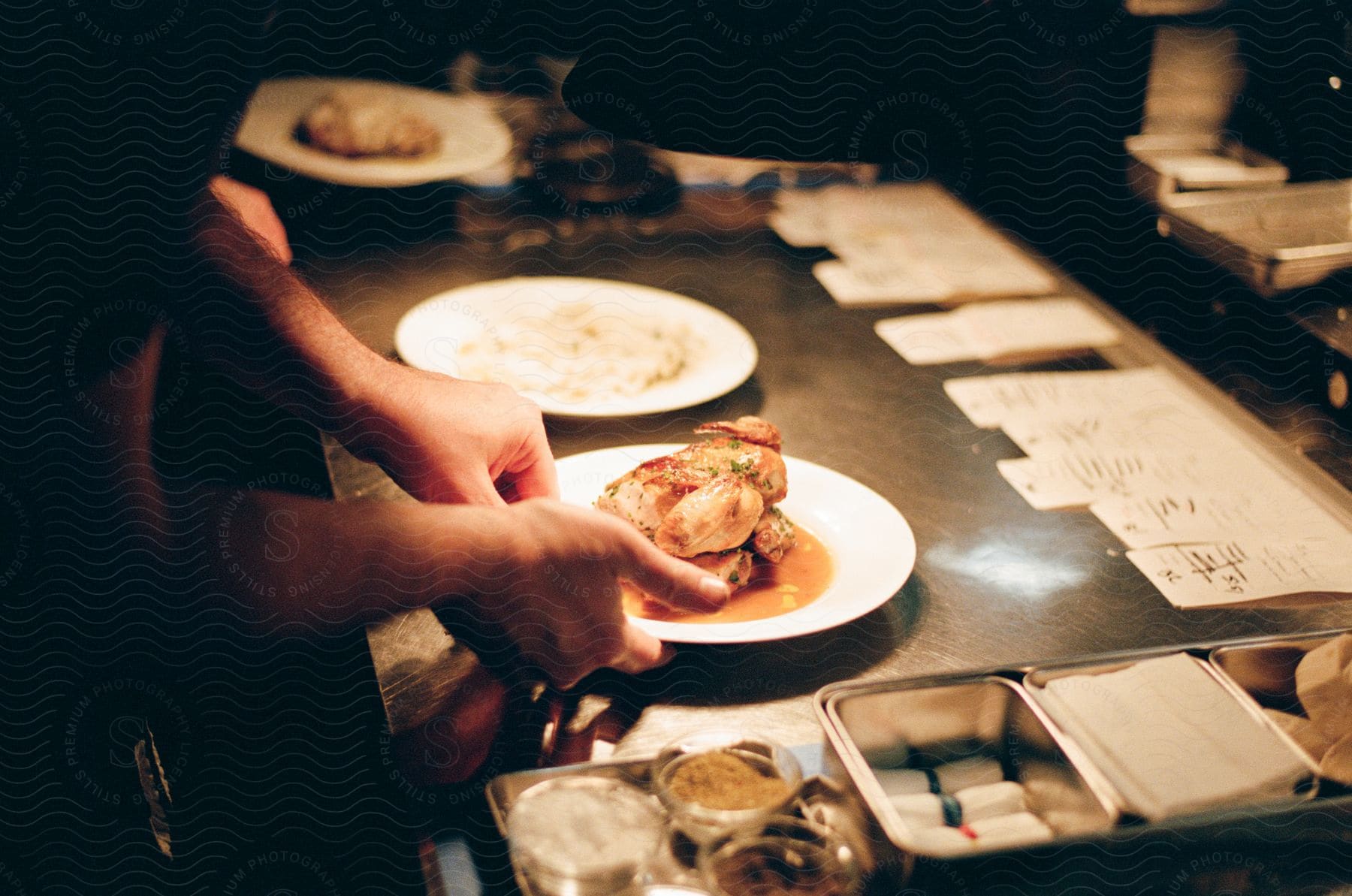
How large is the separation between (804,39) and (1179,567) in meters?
1.26

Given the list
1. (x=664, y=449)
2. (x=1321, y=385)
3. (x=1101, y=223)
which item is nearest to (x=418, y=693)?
(x=664, y=449)

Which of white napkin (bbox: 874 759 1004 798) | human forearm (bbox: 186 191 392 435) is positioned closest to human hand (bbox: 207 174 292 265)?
human forearm (bbox: 186 191 392 435)

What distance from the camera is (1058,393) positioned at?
2309 millimetres

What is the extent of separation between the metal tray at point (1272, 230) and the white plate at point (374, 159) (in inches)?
78.6

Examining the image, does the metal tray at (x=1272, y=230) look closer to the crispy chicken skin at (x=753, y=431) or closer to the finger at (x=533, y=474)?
the crispy chicken skin at (x=753, y=431)

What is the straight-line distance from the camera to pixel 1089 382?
2.35 meters

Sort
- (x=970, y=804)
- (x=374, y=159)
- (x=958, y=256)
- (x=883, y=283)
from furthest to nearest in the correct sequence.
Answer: (x=374, y=159), (x=958, y=256), (x=883, y=283), (x=970, y=804)

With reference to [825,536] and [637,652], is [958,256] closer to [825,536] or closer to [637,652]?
[825,536]

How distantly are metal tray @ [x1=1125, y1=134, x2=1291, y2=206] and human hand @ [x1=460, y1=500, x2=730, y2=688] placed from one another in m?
1.72

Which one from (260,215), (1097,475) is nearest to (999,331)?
(1097,475)

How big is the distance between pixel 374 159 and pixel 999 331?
1996 millimetres

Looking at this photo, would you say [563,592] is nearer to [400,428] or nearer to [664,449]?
[400,428]

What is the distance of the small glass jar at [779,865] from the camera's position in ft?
3.74

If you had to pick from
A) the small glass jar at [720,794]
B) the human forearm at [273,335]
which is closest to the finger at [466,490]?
the human forearm at [273,335]
